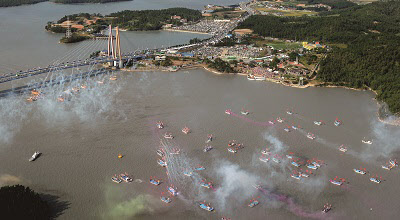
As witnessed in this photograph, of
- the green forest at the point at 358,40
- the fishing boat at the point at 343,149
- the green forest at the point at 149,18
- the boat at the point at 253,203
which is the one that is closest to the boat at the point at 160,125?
the boat at the point at 253,203

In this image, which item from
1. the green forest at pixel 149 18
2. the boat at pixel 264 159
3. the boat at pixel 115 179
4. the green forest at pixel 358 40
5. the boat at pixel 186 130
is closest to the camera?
the boat at pixel 115 179

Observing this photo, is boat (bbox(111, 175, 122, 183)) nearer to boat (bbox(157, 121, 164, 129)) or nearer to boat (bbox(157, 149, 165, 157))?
boat (bbox(157, 149, 165, 157))

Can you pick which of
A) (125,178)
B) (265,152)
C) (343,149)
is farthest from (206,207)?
(343,149)

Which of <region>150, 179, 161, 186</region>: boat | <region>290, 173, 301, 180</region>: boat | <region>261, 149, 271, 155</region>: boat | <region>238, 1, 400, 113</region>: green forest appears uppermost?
<region>238, 1, 400, 113</region>: green forest

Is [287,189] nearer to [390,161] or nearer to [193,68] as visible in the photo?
[390,161]

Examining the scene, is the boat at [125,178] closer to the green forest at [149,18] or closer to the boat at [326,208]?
the boat at [326,208]

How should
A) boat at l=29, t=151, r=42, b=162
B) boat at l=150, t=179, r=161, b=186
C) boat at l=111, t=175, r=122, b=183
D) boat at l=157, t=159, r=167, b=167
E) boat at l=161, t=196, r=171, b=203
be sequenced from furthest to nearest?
1. boat at l=29, t=151, r=42, b=162
2. boat at l=157, t=159, r=167, b=167
3. boat at l=111, t=175, r=122, b=183
4. boat at l=150, t=179, r=161, b=186
5. boat at l=161, t=196, r=171, b=203

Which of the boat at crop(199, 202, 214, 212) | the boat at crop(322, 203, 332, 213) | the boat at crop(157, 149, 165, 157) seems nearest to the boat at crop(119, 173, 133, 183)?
the boat at crop(157, 149, 165, 157)

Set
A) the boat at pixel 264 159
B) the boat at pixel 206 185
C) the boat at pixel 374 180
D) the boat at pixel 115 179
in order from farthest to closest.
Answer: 1. the boat at pixel 264 159
2. the boat at pixel 374 180
3. the boat at pixel 115 179
4. the boat at pixel 206 185

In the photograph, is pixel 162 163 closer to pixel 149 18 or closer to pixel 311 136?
pixel 311 136
